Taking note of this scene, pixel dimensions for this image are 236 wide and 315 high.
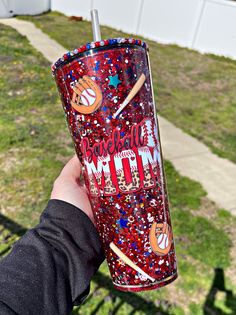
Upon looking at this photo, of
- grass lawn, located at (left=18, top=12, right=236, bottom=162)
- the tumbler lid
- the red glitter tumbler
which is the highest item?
the tumbler lid

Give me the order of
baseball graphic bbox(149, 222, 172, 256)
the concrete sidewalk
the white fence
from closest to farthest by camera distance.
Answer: baseball graphic bbox(149, 222, 172, 256) → the concrete sidewalk → the white fence

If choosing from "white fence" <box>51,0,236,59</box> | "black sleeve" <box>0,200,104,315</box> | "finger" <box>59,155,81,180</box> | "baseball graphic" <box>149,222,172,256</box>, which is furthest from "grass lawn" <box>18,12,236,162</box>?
"black sleeve" <box>0,200,104,315</box>

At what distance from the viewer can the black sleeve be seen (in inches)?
56.6

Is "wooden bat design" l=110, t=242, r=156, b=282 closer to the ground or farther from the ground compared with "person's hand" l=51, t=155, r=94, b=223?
closer to the ground

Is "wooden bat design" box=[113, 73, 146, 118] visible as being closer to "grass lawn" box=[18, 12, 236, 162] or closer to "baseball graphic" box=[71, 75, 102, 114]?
"baseball graphic" box=[71, 75, 102, 114]

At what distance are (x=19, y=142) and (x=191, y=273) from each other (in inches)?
118

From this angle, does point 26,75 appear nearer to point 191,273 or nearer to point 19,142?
point 19,142

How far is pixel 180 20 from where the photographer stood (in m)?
12.2

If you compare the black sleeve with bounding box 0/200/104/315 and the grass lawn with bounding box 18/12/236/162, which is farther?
the grass lawn with bounding box 18/12/236/162

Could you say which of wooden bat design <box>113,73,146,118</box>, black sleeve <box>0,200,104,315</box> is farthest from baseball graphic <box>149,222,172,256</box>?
wooden bat design <box>113,73,146,118</box>

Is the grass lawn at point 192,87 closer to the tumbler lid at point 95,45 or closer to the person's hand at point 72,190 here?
the person's hand at point 72,190

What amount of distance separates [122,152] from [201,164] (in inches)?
171

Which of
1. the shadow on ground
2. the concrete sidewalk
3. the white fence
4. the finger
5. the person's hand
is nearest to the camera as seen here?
the person's hand

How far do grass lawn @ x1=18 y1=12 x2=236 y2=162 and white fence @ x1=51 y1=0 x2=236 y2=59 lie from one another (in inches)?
14.0
